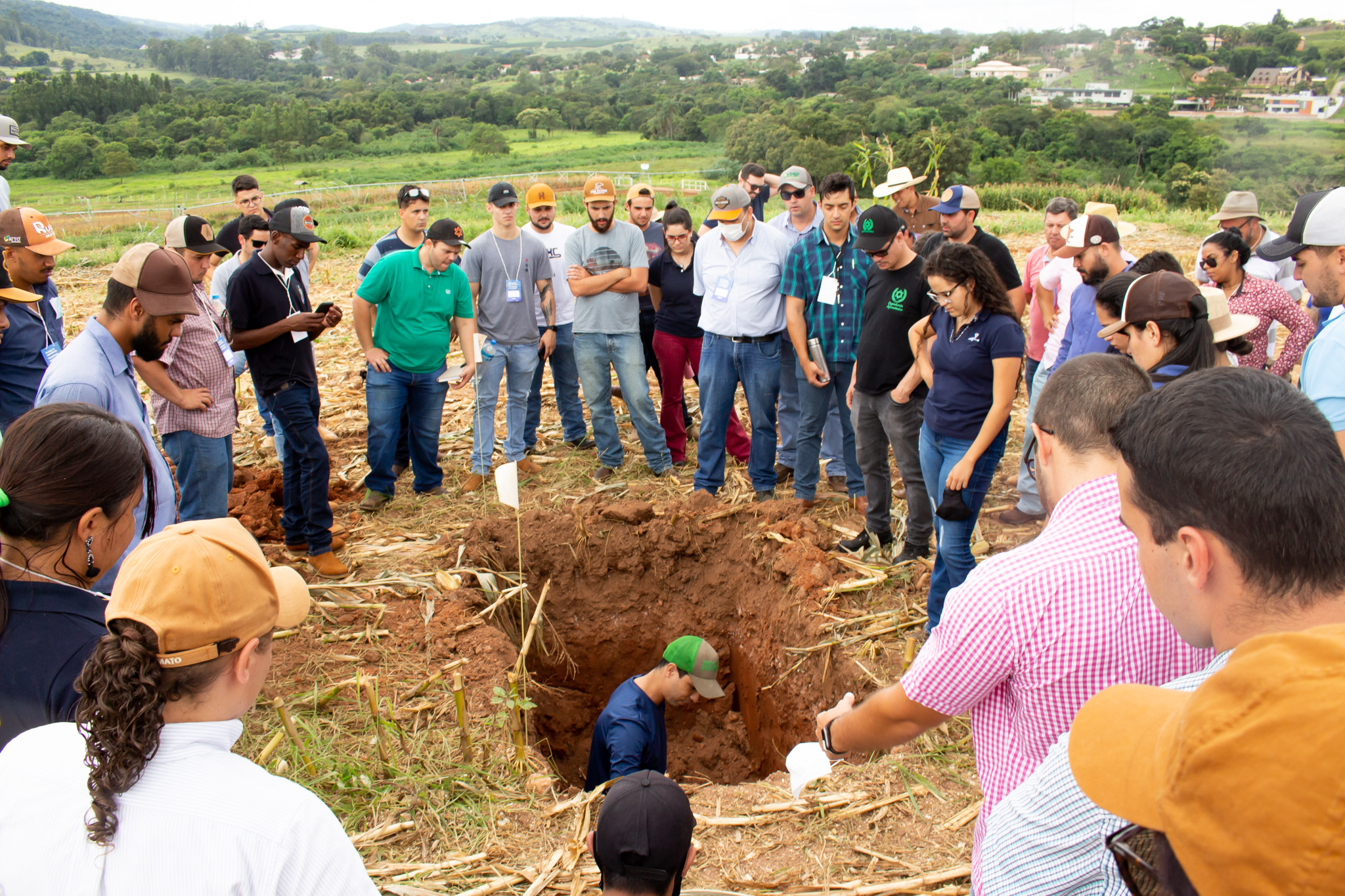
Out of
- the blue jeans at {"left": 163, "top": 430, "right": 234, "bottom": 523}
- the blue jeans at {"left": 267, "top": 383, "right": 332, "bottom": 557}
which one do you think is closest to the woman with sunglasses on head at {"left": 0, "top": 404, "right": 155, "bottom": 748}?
the blue jeans at {"left": 163, "top": 430, "right": 234, "bottom": 523}

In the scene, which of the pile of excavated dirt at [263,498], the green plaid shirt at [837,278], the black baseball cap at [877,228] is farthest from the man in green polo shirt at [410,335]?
the black baseball cap at [877,228]

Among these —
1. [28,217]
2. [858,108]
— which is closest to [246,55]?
[858,108]

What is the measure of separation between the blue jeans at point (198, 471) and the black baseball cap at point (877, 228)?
4243 mm

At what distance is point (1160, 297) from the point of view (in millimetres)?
3680

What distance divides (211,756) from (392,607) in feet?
13.1

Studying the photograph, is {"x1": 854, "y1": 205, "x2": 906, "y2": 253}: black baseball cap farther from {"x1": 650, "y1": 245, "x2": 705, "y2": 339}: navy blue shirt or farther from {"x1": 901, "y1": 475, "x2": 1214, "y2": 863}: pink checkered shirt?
{"x1": 901, "y1": 475, "x2": 1214, "y2": 863}: pink checkered shirt

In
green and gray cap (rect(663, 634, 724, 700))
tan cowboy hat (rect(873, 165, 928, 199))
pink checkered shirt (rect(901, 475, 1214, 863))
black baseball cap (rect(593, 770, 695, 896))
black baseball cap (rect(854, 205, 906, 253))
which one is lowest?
green and gray cap (rect(663, 634, 724, 700))

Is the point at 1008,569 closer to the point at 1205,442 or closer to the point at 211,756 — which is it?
the point at 1205,442

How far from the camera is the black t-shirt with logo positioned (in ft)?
17.3

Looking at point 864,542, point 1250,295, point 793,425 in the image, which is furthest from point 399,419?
point 1250,295

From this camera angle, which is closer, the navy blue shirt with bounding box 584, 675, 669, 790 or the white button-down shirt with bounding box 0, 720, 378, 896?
the white button-down shirt with bounding box 0, 720, 378, 896

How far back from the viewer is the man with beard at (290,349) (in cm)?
552

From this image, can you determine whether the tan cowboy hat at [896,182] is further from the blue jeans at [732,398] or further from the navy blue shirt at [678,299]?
the blue jeans at [732,398]

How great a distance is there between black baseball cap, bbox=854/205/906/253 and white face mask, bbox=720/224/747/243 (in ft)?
4.31
